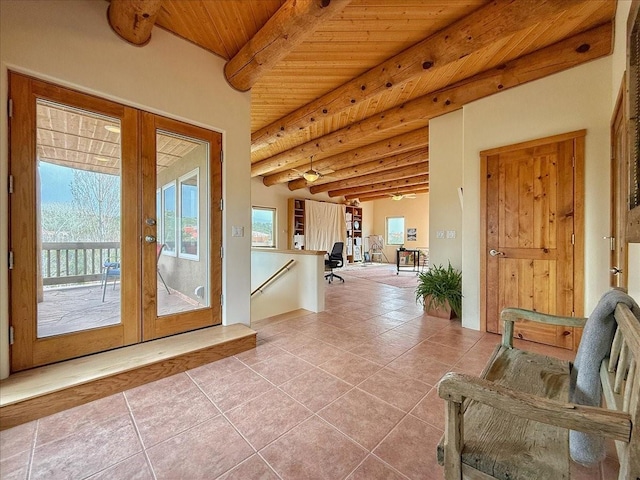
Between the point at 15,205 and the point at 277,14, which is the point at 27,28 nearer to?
the point at 15,205

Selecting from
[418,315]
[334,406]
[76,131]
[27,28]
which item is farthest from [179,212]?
[418,315]

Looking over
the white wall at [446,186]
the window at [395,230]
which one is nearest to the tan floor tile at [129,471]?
the white wall at [446,186]

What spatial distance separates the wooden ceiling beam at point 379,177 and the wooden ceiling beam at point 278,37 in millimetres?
5057

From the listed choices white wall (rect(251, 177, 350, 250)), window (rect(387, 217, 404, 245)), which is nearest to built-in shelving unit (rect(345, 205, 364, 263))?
window (rect(387, 217, 404, 245))

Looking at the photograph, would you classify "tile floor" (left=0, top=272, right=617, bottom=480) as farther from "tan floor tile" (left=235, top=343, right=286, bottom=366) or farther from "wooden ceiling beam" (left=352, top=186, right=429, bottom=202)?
"wooden ceiling beam" (left=352, top=186, right=429, bottom=202)

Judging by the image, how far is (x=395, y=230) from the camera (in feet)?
38.9

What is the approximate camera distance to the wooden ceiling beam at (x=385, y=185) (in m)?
7.89

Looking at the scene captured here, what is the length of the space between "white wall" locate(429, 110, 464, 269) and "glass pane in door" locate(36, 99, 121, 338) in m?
3.83

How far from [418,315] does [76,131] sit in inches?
164

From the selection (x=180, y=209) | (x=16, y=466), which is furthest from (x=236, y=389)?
(x=180, y=209)

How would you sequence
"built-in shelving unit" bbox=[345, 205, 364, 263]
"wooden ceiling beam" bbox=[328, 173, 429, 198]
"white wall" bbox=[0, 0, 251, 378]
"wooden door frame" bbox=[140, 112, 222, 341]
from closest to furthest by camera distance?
"white wall" bbox=[0, 0, 251, 378], "wooden door frame" bbox=[140, 112, 222, 341], "wooden ceiling beam" bbox=[328, 173, 429, 198], "built-in shelving unit" bbox=[345, 205, 364, 263]

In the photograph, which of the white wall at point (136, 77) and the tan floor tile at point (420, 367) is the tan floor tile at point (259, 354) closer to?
the white wall at point (136, 77)

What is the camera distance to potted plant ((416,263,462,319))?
11.4 ft

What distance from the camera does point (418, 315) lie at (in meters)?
3.74
